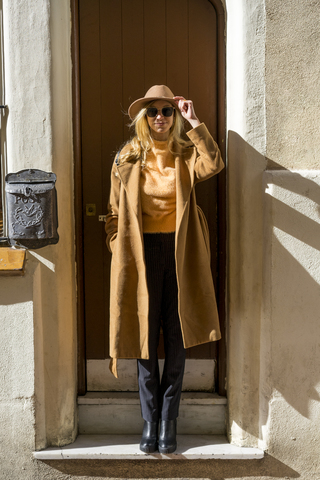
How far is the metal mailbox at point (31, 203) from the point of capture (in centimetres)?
259

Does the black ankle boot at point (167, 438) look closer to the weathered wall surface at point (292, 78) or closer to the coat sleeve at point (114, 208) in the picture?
the coat sleeve at point (114, 208)

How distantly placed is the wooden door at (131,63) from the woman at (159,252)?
403 mm

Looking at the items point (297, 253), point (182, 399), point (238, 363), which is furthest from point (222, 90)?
point (182, 399)

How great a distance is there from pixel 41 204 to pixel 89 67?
1081mm

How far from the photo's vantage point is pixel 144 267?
8.03 feet

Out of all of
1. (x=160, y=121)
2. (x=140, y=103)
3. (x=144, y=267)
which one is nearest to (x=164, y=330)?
(x=144, y=267)

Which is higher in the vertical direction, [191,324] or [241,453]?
[191,324]

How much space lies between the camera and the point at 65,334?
279 centimetres

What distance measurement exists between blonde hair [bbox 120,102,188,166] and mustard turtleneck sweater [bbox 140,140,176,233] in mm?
45

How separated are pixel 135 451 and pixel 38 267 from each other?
1.38m

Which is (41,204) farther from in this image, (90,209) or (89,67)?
(89,67)

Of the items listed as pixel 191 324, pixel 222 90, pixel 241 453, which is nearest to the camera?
pixel 191 324

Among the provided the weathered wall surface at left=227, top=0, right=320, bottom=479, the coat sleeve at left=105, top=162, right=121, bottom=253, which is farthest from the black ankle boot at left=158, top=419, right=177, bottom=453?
the coat sleeve at left=105, top=162, right=121, bottom=253

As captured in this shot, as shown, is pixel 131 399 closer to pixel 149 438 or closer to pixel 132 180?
pixel 149 438
